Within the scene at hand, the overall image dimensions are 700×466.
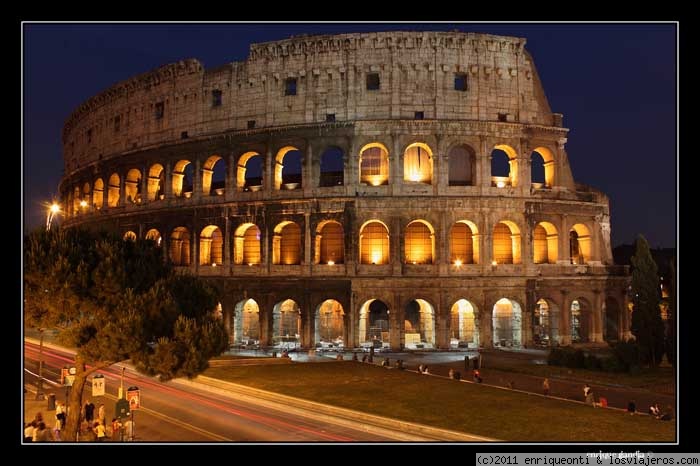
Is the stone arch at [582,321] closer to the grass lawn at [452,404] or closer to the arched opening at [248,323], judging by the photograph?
the grass lawn at [452,404]

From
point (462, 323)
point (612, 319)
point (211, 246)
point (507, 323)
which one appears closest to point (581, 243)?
point (612, 319)

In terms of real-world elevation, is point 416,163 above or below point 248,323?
above

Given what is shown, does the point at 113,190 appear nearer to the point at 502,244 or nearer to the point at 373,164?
the point at 373,164

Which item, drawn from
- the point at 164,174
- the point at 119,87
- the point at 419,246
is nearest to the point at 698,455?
the point at 419,246

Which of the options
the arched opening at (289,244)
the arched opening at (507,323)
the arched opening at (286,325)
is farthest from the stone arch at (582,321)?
the arched opening at (289,244)

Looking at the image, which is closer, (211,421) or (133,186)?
(211,421)

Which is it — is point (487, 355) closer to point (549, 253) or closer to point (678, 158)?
point (549, 253)
